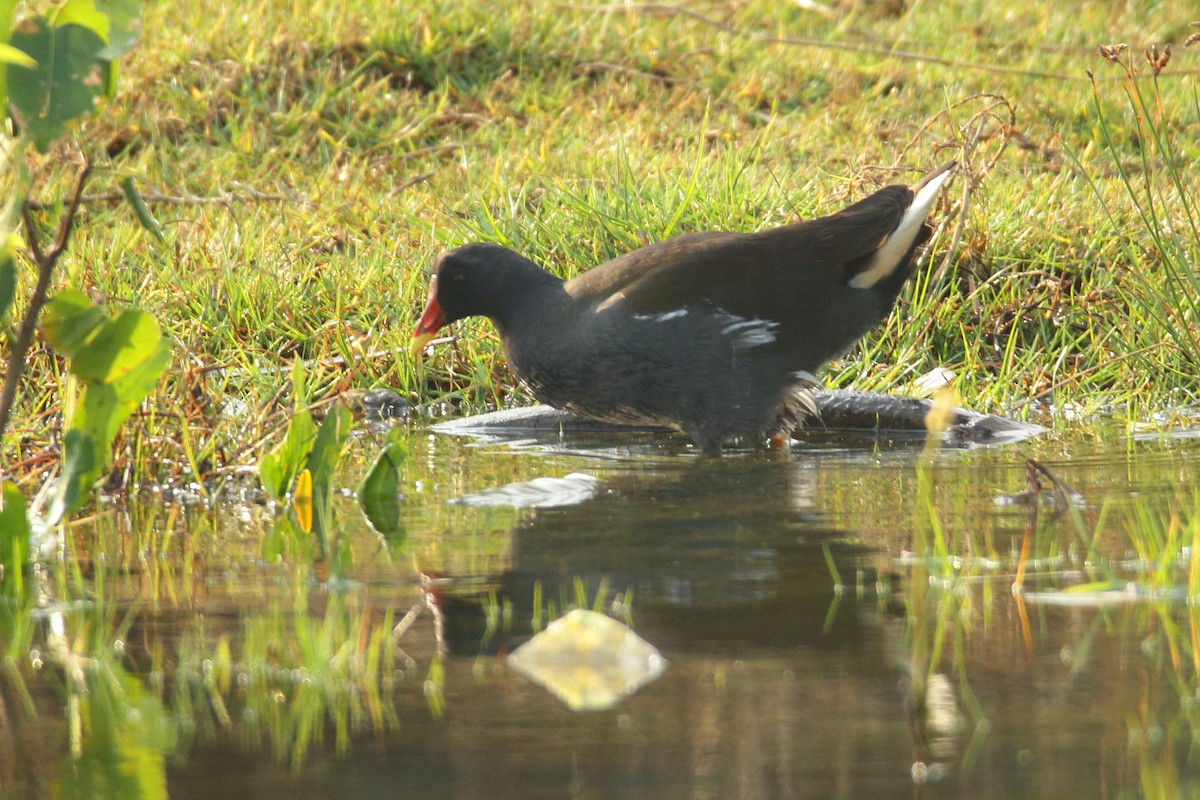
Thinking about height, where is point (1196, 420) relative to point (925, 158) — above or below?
below

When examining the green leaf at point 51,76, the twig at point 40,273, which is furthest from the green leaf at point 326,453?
the green leaf at point 51,76

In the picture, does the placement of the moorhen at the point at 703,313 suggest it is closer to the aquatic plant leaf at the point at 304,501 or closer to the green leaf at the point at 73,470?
the aquatic plant leaf at the point at 304,501

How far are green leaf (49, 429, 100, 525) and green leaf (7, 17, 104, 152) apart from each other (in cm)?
51

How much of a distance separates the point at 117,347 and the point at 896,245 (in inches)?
98.2

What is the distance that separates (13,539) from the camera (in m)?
2.68

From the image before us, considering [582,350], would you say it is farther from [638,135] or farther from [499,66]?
[499,66]

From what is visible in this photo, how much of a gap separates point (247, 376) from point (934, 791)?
3369 millimetres

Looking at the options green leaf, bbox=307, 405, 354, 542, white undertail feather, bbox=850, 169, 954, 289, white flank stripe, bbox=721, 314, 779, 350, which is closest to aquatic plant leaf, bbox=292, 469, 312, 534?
green leaf, bbox=307, 405, 354, 542

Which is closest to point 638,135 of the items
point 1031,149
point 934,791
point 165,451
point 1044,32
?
point 1031,149

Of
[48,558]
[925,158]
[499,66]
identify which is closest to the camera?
[48,558]

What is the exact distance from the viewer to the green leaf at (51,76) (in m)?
2.63

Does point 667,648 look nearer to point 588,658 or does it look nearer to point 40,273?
point 588,658

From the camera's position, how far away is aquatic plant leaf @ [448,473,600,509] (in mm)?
3482

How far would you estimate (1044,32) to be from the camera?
349 inches
